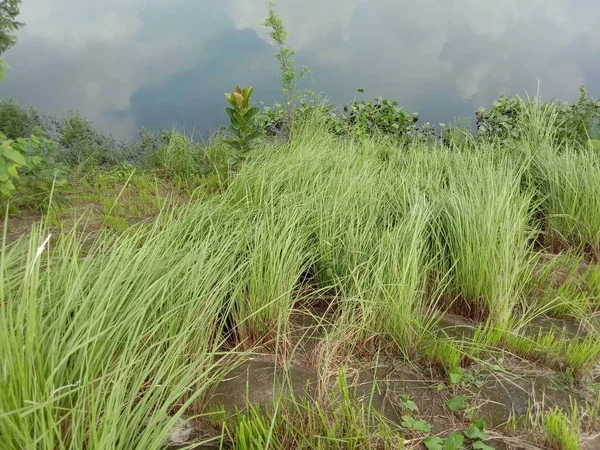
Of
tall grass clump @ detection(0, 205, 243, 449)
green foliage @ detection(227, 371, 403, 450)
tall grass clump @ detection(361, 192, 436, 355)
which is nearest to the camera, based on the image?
tall grass clump @ detection(0, 205, 243, 449)

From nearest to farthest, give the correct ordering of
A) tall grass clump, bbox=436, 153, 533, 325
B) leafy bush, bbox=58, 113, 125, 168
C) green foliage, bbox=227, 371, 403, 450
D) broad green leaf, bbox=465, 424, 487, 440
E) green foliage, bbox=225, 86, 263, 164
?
green foliage, bbox=227, 371, 403, 450 → broad green leaf, bbox=465, 424, 487, 440 → tall grass clump, bbox=436, 153, 533, 325 → green foliage, bbox=225, 86, 263, 164 → leafy bush, bbox=58, 113, 125, 168

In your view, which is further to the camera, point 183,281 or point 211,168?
point 211,168

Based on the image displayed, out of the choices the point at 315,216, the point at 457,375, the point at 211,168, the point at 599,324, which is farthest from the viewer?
the point at 211,168

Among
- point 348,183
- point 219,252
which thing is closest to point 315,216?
point 348,183

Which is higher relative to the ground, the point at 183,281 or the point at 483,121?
the point at 483,121

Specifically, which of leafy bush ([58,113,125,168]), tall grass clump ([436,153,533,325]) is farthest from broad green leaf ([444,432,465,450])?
leafy bush ([58,113,125,168])

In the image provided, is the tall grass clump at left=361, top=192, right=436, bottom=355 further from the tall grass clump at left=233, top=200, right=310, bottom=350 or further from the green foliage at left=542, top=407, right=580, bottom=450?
the green foliage at left=542, top=407, right=580, bottom=450

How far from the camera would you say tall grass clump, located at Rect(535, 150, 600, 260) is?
2.85 m

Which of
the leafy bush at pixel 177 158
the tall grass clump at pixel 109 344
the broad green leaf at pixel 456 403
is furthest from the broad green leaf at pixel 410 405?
the leafy bush at pixel 177 158

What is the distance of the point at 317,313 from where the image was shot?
2076 millimetres

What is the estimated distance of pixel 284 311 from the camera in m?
1.79

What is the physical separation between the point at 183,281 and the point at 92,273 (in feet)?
1.21

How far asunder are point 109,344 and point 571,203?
3.00m

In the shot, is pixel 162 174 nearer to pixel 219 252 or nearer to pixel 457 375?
pixel 219 252
